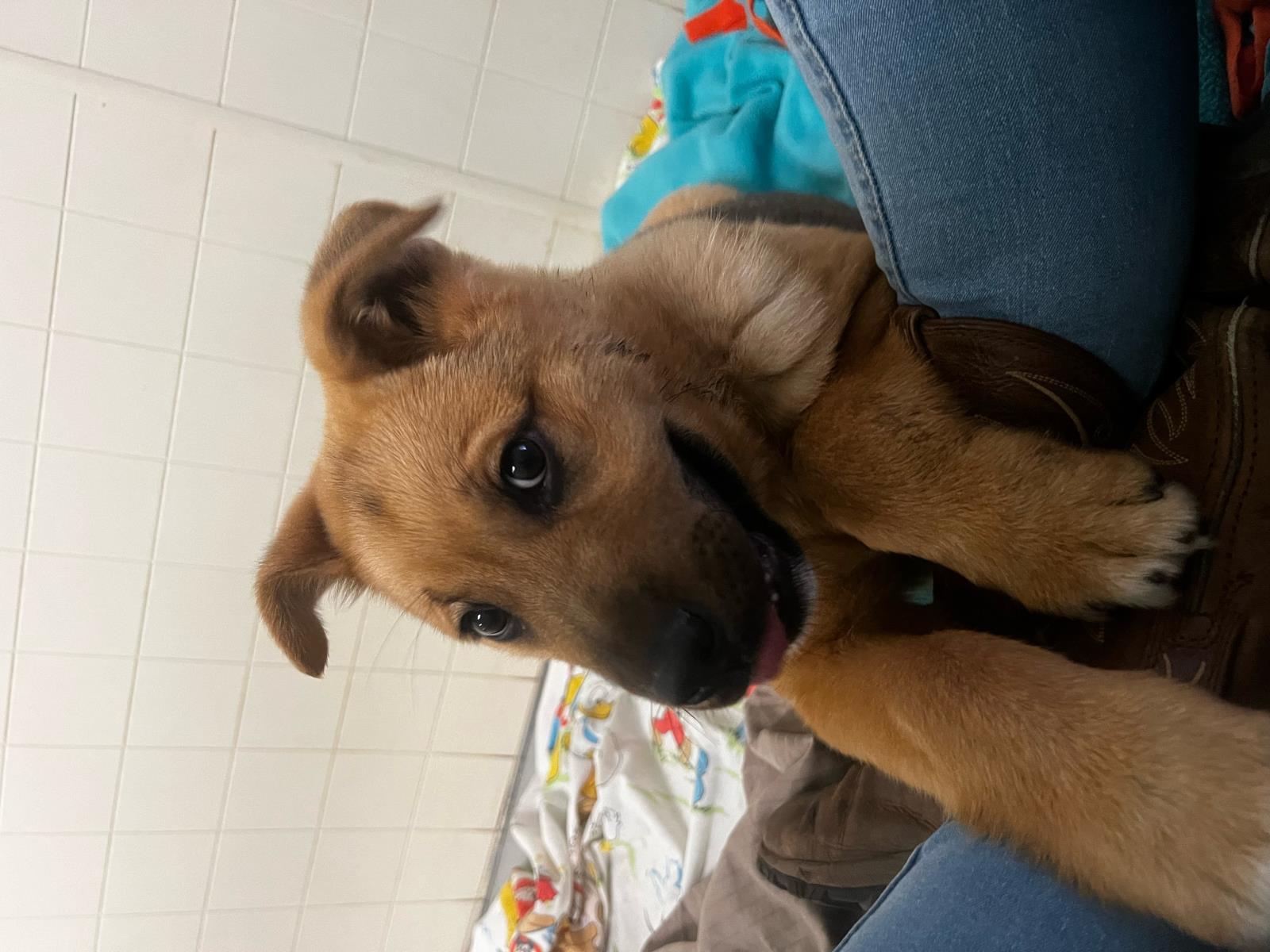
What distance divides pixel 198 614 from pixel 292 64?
7.20ft

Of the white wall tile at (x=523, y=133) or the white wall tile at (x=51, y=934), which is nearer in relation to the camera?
the white wall tile at (x=51, y=934)

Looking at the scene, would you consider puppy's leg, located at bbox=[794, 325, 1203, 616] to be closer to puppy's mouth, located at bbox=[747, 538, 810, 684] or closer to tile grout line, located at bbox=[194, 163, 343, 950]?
puppy's mouth, located at bbox=[747, 538, 810, 684]

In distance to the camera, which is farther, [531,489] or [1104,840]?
[531,489]

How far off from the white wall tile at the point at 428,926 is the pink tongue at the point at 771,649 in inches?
134

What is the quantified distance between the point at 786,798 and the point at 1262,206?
154 centimetres

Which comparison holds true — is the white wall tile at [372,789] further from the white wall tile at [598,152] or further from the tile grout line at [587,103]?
the white wall tile at [598,152]

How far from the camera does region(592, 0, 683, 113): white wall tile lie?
12.1 feet

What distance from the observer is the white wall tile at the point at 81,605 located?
3.28 meters

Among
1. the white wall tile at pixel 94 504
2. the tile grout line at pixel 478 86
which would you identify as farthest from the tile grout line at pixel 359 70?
the white wall tile at pixel 94 504

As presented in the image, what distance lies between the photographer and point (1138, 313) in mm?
1201

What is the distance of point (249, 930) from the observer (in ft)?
12.5

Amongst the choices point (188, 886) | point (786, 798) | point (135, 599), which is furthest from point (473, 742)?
point (786, 798)

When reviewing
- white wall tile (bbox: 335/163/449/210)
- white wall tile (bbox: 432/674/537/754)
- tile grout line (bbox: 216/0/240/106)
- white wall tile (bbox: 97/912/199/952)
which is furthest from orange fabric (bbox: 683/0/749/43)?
Answer: white wall tile (bbox: 97/912/199/952)

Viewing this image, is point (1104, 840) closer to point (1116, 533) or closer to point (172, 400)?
point (1116, 533)
